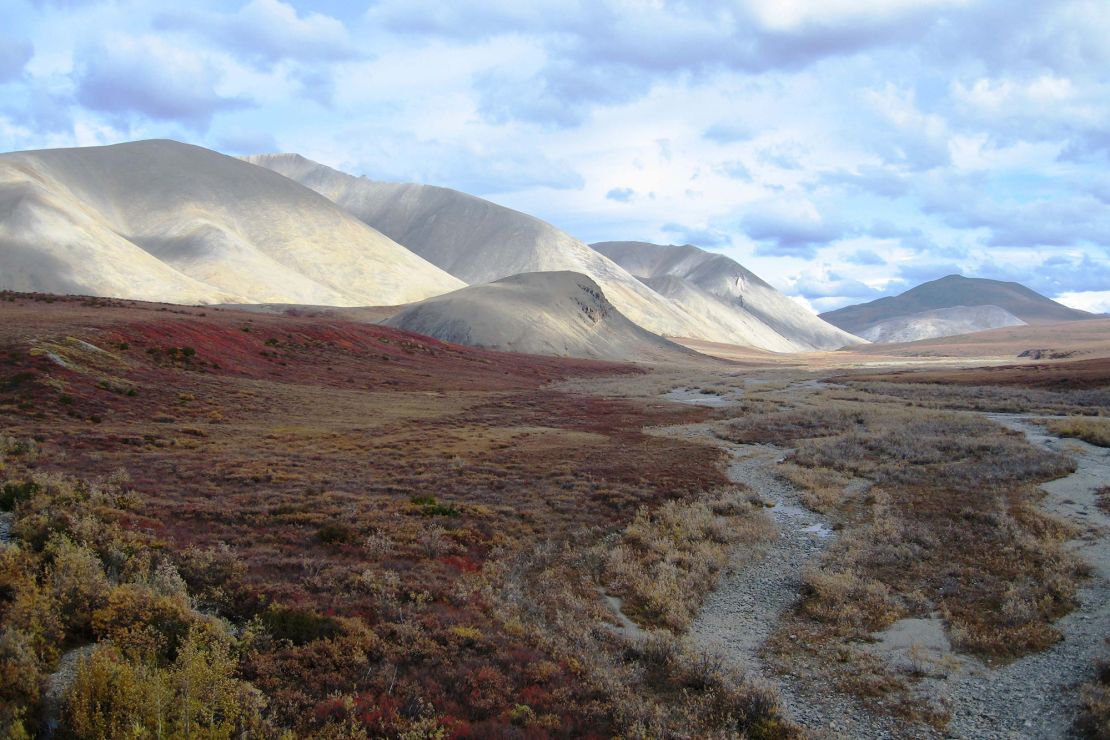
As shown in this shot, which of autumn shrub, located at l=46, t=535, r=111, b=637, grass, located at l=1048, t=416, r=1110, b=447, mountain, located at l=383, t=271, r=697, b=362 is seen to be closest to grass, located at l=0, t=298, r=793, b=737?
autumn shrub, located at l=46, t=535, r=111, b=637

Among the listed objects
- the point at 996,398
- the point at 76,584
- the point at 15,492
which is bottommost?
the point at 76,584

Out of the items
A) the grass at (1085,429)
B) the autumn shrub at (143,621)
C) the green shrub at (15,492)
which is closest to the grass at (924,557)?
the grass at (1085,429)

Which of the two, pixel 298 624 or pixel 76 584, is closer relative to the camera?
pixel 76 584

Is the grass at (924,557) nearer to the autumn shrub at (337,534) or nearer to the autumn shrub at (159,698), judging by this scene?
the autumn shrub at (159,698)

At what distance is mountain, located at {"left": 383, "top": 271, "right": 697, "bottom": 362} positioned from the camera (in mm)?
125812

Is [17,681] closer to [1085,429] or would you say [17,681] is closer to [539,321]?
[1085,429]

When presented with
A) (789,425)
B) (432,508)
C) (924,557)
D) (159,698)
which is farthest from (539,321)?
(159,698)

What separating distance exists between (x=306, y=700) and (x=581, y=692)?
4035mm

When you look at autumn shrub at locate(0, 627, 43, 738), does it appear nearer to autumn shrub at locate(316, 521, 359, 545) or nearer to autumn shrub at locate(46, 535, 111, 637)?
autumn shrub at locate(46, 535, 111, 637)

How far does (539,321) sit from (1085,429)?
357ft

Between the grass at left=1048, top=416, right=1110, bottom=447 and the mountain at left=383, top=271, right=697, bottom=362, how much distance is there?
91.9m

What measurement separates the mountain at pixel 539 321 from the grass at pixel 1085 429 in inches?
3619

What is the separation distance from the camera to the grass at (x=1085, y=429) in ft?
101

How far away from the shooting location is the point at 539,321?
5374 inches
